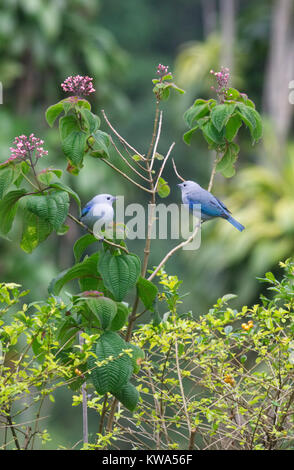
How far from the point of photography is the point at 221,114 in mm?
1685

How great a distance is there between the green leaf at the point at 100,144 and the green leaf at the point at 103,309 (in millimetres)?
342

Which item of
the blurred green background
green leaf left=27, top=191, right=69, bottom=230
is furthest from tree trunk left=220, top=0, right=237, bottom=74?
green leaf left=27, top=191, right=69, bottom=230

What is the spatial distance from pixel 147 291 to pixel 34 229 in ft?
0.96

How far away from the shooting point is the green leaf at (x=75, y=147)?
1.54m

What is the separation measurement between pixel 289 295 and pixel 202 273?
7290 millimetres

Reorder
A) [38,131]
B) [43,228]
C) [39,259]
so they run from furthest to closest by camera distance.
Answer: [38,131], [39,259], [43,228]

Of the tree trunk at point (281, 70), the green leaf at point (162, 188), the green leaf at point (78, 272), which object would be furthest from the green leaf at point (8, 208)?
the tree trunk at point (281, 70)

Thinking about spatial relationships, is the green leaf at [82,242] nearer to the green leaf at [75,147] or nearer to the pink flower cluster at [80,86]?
the green leaf at [75,147]

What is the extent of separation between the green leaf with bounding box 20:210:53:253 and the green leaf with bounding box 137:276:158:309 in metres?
0.24

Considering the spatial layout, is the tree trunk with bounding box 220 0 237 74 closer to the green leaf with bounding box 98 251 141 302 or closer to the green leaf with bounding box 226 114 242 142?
the green leaf with bounding box 226 114 242 142

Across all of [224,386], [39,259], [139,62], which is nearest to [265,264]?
[39,259]
